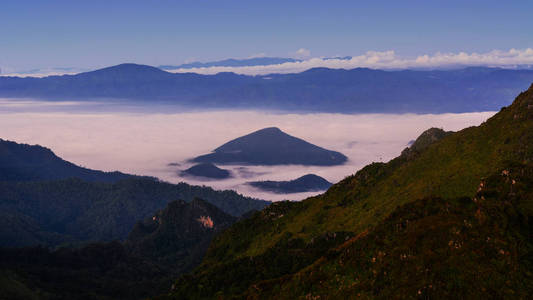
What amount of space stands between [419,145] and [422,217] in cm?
10331

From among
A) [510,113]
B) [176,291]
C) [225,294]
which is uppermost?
[510,113]

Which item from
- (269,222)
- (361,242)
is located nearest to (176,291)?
(269,222)

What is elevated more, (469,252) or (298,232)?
(469,252)

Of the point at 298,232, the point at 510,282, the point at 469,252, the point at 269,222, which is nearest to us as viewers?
the point at 510,282

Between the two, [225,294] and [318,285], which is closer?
[318,285]

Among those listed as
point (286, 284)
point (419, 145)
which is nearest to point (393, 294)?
point (286, 284)

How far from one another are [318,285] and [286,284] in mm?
5195

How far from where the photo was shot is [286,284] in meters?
41.5

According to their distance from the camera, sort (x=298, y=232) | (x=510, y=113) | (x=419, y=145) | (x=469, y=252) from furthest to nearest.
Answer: (x=419, y=145) < (x=298, y=232) < (x=510, y=113) < (x=469, y=252)

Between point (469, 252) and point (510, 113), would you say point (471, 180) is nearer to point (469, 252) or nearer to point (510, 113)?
point (510, 113)

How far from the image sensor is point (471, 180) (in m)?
70.8

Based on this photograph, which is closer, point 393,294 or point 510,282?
point 510,282

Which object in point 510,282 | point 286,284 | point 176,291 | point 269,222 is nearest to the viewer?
→ point 510,282

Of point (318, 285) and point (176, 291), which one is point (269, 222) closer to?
point (176, 291)
